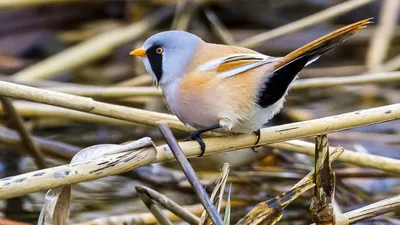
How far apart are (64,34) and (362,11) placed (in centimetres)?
231

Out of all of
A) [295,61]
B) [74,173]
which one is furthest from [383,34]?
[74,173]

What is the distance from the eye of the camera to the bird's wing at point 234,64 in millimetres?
2490

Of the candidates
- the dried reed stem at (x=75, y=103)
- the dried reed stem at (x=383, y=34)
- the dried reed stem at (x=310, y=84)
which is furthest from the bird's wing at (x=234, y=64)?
the dried reed stem at (x=383, y=34)

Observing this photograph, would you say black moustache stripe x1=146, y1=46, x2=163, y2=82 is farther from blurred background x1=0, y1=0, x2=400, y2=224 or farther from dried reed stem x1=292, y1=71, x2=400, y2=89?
dried reed stem x1=292, y1=71, x2=400, y2=89

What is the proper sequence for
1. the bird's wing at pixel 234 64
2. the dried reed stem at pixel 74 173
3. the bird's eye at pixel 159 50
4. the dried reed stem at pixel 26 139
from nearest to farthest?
1. the dried reed stem at pixel 74 173
2. the bird's wing at pixel 234 64
3. the bird's eye at pixel 159 50
4. the dried reed stem at pixel 26 139

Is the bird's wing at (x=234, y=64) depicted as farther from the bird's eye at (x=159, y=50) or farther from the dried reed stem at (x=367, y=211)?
the dried reed stem at (x=367, y=211)

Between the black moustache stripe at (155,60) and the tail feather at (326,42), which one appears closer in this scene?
the tail feather at (326,42)

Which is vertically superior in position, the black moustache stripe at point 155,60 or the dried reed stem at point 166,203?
the black moustache stripe at point 155,60

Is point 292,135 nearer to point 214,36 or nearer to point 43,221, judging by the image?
point 43,221

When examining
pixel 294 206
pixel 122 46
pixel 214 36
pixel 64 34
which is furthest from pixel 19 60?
pixel 294 206

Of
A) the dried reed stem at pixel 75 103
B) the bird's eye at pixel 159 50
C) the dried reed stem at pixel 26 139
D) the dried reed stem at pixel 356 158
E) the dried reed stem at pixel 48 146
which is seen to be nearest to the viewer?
the dried reed stem at pixel 75 103

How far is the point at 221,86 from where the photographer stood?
250 centimetres

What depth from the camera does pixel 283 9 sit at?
19.4 feet

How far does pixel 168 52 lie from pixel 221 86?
0.24 metres
